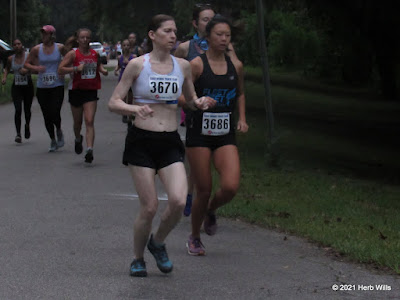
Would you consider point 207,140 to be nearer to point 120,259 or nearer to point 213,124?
point 213,124

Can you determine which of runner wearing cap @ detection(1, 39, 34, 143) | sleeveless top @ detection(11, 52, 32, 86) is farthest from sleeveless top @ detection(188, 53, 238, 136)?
sleeveless top @ detection(11, 52, 32, 86)

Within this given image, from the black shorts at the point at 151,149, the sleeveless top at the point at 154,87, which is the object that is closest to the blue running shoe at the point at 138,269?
the black shorts at the point at 151,149

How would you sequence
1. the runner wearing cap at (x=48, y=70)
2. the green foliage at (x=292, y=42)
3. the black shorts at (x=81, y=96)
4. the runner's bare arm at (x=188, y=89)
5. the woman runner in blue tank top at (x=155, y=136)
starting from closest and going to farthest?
1. the woman runner in blue tank top at (x=155, y=136)
2. the runner's bare arm at (x=188, y=89)
3. the black shorts at (x=81, y=96)
4. the runner wearing cap at (x=48, y=70)
5. the green foliage at (x=292, y=42)

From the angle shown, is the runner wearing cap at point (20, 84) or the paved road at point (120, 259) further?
the runner wearing cap at point (20, 84)

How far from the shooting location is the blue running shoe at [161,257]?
677 centimetres

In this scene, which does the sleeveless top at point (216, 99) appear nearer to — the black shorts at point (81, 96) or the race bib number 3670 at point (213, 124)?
the race bib number 3670 at point (213, 124)

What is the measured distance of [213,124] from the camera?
744 centimetres

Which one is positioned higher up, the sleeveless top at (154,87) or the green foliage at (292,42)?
the sleeveless top at (154,87)

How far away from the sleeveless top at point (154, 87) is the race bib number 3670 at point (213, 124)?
717 millimetres

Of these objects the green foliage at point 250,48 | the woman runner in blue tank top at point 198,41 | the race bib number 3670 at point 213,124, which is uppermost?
the woman runner in blue tank top at point 198,41

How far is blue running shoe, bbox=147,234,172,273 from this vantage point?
22.2 ft

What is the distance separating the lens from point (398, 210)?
37.5 feet

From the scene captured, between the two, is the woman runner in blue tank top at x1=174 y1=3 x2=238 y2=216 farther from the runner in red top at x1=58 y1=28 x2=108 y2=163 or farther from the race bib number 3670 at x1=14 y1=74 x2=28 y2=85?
the race bib number 3670 at x1=14 y1=74 x2=28 y2=85

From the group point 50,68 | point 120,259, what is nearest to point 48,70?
point 50,68
